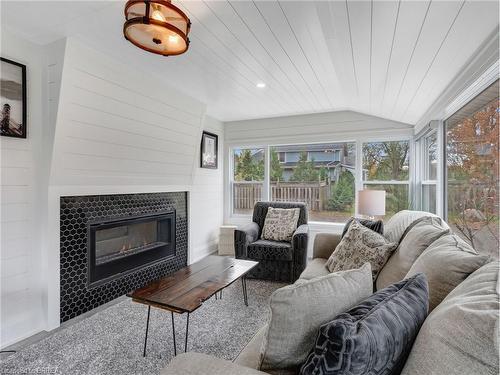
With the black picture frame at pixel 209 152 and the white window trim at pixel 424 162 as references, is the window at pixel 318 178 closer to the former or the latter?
the white window trim at pixel 424 162

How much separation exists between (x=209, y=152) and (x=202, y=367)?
3.87 meters

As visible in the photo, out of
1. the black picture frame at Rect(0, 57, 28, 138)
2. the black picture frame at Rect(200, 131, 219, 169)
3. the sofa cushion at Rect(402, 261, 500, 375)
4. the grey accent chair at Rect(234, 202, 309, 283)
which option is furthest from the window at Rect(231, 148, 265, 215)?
the sofa cushion at Rect(402, 261, 500, 375)

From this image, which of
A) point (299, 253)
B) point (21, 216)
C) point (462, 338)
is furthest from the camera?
point (299, 253)

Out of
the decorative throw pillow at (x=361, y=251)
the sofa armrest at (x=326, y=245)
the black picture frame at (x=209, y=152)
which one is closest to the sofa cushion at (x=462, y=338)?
the decorative throw pillow at (x=361, y=251)

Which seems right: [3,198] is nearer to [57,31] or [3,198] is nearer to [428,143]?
[57,31]

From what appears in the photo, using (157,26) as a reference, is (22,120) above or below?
below

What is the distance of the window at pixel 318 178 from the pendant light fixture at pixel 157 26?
3394 millimetres

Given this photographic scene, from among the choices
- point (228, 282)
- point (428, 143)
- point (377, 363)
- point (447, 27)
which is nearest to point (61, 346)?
point (228, 282)

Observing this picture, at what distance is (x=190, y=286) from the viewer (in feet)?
6.66

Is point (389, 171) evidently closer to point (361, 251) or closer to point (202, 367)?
point (361, 251)

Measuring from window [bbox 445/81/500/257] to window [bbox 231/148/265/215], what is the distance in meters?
3.02

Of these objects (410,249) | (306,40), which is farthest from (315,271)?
(306,40)

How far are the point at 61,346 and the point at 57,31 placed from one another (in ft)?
7.60

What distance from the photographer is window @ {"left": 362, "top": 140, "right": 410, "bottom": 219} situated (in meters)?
4.02
